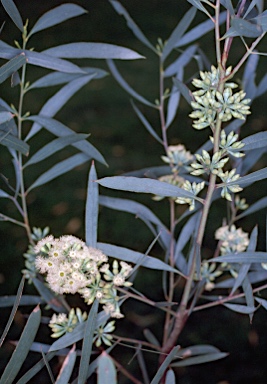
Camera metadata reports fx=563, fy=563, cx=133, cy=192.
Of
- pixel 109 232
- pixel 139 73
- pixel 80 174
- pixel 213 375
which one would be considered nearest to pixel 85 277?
pixel 213 375

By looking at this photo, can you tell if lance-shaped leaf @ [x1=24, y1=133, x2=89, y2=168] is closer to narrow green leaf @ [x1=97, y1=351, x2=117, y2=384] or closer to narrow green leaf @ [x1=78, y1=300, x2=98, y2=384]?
narrow green leaf @ [x1=78, y1=300, x2=98, y2=384]

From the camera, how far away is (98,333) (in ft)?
2.33

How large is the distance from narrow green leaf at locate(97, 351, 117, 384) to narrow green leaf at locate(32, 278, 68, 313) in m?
0.42

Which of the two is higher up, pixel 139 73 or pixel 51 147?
pixel 139 73

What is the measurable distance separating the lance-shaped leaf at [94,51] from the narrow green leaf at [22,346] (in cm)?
37

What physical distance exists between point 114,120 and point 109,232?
2.39ft

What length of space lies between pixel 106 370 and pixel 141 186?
0.24 metres

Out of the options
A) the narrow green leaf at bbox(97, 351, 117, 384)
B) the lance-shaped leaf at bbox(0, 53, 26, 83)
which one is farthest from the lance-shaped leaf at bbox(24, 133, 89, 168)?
the narrow green leaf at bbox(97, 351, 117, 384)

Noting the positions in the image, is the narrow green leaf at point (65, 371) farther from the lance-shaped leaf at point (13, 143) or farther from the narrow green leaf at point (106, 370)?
the lance-shaped leaf at point (13, 143)

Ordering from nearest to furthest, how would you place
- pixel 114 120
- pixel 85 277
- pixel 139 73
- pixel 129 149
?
pixel 85 277 → pixel 129 149 → pixel 114 120 → pixel 139 73

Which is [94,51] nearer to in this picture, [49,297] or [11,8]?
[11,8]

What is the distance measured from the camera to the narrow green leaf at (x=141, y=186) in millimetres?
617

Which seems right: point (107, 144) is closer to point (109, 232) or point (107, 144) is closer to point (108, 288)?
point (109, 232)

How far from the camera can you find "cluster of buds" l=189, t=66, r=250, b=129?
0.61 metres
